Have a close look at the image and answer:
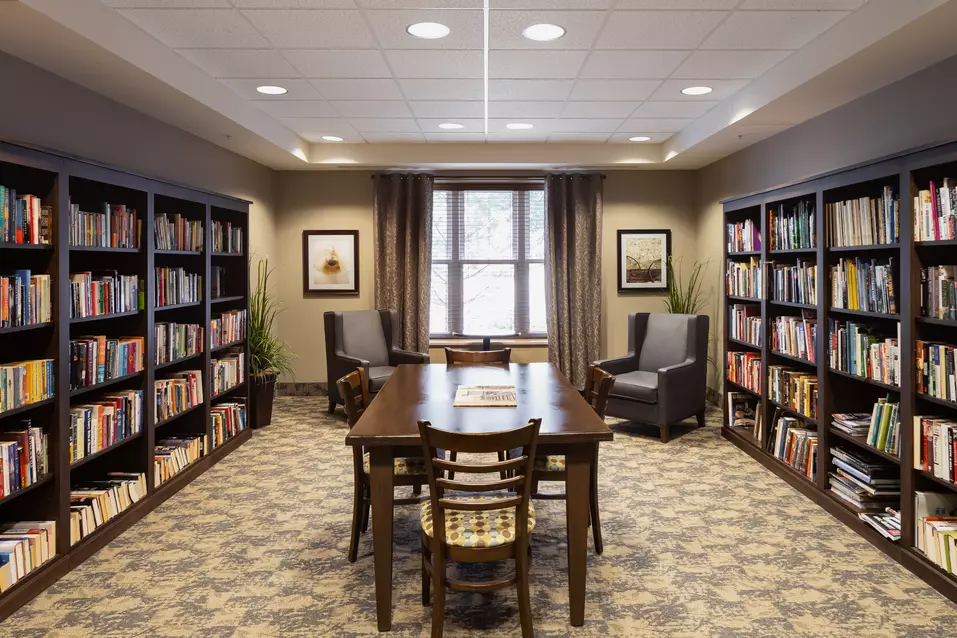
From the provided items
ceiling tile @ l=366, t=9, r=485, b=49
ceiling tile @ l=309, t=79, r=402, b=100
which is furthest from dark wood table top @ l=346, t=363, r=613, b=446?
ceiling tile @ l=309, t=79, r=402, b=100

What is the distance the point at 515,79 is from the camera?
452 cm

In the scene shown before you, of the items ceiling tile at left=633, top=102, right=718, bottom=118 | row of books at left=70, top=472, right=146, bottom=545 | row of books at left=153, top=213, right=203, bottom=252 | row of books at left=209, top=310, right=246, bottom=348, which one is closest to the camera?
row of books at left=70, top=472, right=146, bottom=545

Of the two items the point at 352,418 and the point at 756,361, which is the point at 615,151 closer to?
the point at 756,361

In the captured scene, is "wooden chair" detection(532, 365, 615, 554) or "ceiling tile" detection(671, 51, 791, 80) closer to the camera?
"wooden chair" detection(532, 365, 615, 554)

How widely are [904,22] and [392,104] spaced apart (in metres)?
3.44

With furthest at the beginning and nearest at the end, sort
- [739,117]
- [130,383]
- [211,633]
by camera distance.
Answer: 1. [739,117]
2. [130,383]
3. [211,633]

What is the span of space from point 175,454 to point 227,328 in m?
1.27

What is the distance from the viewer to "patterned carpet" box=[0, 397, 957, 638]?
266 centimetres

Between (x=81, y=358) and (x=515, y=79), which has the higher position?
(x=515, y=79)

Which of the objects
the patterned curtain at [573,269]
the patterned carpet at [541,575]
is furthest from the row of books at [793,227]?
the patterned curtain at [573,269]

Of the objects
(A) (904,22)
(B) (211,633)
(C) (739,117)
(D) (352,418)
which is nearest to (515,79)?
(C) (739,117)

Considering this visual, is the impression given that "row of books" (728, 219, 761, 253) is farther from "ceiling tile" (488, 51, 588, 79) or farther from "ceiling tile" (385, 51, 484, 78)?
"ceiling tile" (385, 51, 484, 78)

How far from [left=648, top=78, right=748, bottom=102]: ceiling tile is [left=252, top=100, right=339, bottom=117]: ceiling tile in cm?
255

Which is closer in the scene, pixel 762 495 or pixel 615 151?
pixel 762 495
